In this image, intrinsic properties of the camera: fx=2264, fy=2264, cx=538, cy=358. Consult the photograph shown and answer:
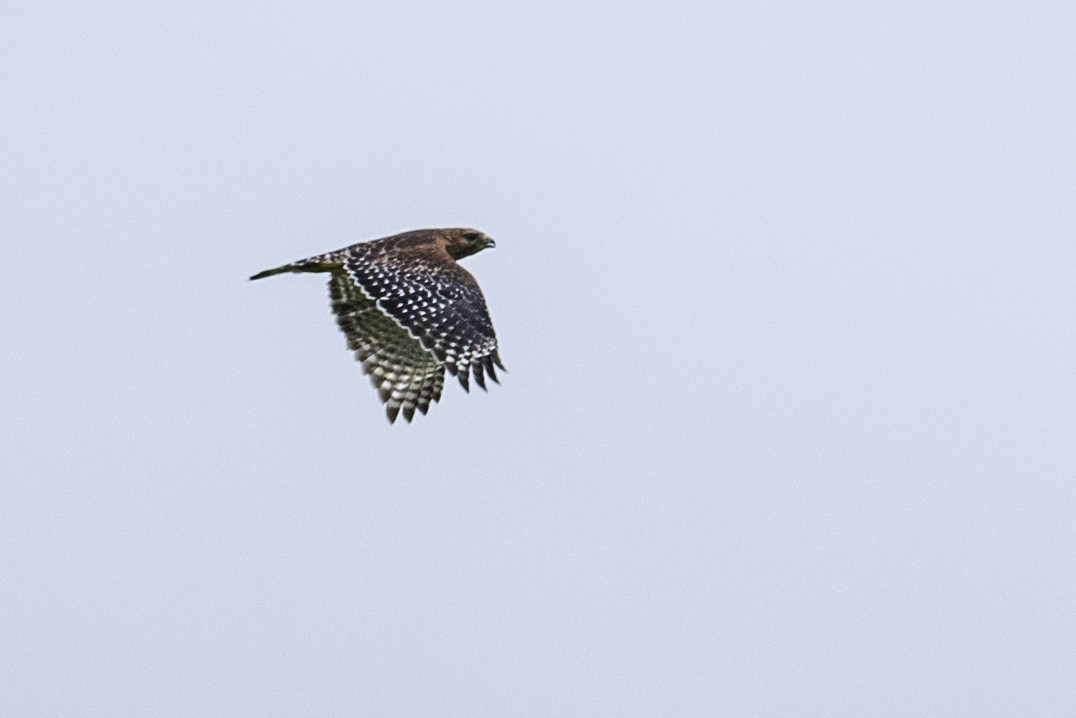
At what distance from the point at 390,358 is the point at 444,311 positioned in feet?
6.35

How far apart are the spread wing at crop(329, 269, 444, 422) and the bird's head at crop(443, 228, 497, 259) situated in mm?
1321

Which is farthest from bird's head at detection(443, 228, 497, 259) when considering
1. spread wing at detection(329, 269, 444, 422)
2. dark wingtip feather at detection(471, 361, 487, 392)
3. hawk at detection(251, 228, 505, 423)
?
dark wingtip feather at detection(471, 361, 487, 392)

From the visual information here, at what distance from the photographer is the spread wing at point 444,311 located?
23.1m

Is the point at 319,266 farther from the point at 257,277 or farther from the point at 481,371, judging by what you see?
the point at 481,371

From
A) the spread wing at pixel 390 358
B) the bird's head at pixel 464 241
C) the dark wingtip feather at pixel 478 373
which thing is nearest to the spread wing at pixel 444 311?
the dark wingtip feather at pixel 478 373

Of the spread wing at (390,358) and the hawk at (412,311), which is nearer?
the hawk at (412,311)

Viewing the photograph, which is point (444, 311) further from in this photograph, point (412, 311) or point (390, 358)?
point (390, 358)

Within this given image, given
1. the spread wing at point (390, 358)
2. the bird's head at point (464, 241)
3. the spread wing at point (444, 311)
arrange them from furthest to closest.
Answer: the bird's head at point (464, 241) < the spread wing at point (390, 358) < the spread wing at point (444, 311)

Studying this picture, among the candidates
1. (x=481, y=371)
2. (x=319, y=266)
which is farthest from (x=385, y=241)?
(x=481, y=371)

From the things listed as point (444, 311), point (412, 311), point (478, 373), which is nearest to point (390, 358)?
point (412, 311)

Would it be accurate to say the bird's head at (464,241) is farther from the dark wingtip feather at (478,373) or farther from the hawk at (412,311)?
the dark wingtip feather at (478,373)

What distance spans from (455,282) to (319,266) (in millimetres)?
1803

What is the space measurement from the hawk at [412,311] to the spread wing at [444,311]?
0.01 metres

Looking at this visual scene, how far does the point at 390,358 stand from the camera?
2497 centimetres
